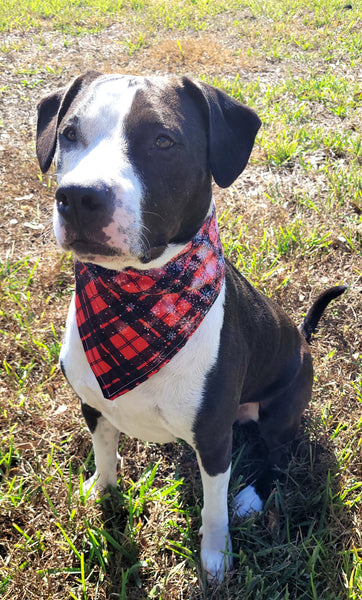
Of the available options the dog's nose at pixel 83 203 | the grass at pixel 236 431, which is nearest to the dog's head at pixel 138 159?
the dog's nose at pixel 83 203

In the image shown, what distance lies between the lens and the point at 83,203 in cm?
143

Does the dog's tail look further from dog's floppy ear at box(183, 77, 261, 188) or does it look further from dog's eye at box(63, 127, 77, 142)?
dog's eye at box(63, 127, 77, 142)

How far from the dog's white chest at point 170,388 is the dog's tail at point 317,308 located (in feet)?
3.01

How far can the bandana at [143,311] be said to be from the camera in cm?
190

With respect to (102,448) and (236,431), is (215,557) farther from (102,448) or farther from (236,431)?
(236,431)

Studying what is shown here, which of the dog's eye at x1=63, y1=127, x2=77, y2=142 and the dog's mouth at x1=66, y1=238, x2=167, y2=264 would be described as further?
the dog's eye at x1=63, y1=127, x2=77, y2=142

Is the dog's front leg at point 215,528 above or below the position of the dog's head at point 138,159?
below

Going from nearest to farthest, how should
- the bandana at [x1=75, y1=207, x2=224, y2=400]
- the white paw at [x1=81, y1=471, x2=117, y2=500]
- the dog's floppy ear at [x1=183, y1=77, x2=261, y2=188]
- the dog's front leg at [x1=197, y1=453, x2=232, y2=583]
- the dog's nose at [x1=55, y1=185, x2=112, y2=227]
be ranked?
the dog's nose at [x1=55, y1=185, x2=112, y2=227] → the dog's floppy ear at [x1=183, y1=77, x2=261, y2=188] → the bandana at [x1=75, y1=207, x2=224, y2=400] → the dog's front leg at [x1=197, y1=453, x2=232, y2=583] → the white paw at [x1=81, y1=471, x2=117, y2=500]

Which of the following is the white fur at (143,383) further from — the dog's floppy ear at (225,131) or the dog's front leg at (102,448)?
the dog's floppy ear at (225,131)

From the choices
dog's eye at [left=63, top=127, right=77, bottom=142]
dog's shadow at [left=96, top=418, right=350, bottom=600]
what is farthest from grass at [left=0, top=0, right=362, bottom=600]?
dog's eye at [left=63, top=127, right=77, bottom=142]

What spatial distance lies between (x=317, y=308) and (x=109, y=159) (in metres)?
1.66

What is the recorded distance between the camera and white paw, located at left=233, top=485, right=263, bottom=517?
7.93 feet

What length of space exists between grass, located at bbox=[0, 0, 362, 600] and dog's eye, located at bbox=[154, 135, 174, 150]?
1500 mm

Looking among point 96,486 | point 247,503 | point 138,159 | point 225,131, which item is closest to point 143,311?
point 138,159
